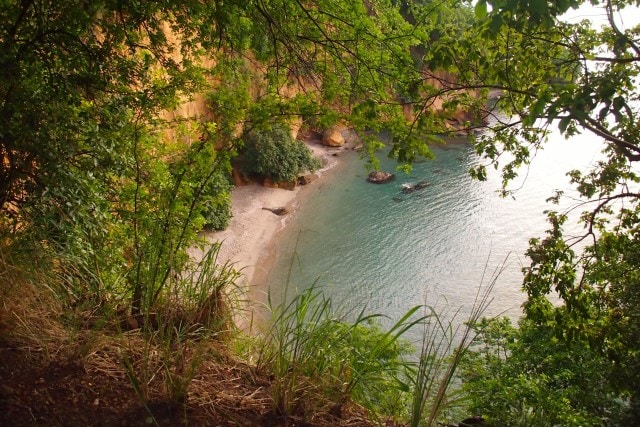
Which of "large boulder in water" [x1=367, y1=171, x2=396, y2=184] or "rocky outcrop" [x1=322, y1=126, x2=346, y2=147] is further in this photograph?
"rocky outcrop" [x1=322, y1=126, x2=346, y2=147]

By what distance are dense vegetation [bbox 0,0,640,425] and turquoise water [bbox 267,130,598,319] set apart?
513 cm

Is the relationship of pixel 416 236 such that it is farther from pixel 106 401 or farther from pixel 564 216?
pixel 106 401

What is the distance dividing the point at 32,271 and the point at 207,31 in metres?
1.89

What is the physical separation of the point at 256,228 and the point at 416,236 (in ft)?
14.7

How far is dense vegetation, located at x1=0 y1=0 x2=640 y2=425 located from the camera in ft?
6.96

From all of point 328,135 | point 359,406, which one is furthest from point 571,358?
point 328,135

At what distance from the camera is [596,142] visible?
802 inches

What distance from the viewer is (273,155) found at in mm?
15703

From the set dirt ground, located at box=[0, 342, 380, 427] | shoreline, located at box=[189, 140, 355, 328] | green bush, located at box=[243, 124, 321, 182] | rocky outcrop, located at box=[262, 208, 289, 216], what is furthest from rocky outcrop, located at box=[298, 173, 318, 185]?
dirt ground, located at box=[0, 342, 380, 427]

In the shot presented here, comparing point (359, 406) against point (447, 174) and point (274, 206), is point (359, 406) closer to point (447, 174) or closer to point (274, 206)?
point (274, 206)

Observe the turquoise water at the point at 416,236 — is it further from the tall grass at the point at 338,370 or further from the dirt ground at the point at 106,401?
the dirt ground at the point at 106,401

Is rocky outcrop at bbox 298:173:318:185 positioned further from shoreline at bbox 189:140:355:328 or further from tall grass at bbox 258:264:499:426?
tall grass at bbox 258:264:499:426

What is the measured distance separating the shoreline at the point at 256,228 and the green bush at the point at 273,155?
0.53m

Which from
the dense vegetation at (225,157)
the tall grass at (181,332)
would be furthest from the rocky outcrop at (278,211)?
the tall grass at (181,332)
